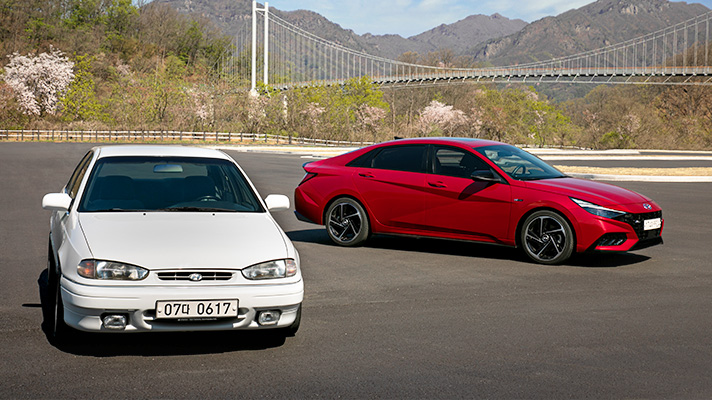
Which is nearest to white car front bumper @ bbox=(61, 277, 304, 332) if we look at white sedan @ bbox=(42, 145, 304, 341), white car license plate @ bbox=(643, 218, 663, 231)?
white sedan @ bbox=(42, 145, 304, 341)

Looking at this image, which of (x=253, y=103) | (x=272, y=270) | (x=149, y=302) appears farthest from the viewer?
(x=253, y=103)

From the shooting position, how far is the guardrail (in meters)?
66.6

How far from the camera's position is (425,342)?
577cm

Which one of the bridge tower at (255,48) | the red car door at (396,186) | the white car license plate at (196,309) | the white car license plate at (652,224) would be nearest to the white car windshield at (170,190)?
the white car license plate at (196,309)

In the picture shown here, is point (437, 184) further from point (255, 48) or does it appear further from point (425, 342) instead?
point (255, 48)

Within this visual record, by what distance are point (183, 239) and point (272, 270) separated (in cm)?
69

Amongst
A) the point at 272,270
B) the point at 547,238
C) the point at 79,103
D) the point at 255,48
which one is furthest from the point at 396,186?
the point at 79,103

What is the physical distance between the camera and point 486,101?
91500mm

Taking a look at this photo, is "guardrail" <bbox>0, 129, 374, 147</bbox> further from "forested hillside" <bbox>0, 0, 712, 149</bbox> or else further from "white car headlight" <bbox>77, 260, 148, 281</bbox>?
"white car headlight" <bbox>77, 260, 148, 281</bbox>

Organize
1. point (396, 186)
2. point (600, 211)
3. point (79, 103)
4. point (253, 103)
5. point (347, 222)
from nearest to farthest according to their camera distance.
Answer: point (600, 211), point (396, 186), point (347, 222), point (253, 103), point (79, 103)

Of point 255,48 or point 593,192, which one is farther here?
point 255,48

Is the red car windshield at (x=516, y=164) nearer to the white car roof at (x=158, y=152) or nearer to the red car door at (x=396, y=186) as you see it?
the red car door at (x=396, y=186)

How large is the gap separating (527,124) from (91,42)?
5750 cm

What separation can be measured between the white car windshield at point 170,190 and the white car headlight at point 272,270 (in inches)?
45.6
